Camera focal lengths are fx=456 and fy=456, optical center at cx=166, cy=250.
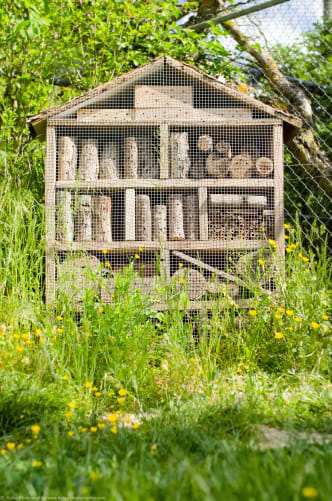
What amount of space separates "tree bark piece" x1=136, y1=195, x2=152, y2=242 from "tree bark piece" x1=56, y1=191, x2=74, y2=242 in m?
0.57

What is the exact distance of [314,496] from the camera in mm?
1287

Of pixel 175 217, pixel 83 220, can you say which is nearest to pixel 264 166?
pixel 175 217

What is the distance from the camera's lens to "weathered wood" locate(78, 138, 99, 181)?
4.00 m

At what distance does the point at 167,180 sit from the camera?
3.92 meters

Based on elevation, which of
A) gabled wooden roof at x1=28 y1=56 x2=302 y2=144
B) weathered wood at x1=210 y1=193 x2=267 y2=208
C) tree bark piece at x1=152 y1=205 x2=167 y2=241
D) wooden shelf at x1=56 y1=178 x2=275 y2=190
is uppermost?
gabled wooden roof at x1=28 y1=56 x2=302 y2=144

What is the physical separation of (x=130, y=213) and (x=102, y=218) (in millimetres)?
252

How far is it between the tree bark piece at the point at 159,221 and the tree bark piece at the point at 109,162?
49 cm

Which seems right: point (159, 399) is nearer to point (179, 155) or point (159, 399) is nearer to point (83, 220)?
point (83, 220)

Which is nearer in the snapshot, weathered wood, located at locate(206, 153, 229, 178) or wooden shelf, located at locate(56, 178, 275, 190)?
wooden shelf, located at locate(56, 178, 275, 190)

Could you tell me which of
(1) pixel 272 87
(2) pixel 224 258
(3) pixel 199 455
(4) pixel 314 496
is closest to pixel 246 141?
(2) pixel 224 258

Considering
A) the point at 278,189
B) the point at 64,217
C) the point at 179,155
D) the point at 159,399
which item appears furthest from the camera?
the point at 179,155

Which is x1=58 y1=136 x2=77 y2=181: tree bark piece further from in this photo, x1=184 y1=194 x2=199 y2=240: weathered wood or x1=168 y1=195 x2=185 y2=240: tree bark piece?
x1=184 y1=194 x2=199 y2=240: weathered wood

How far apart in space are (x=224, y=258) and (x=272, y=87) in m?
2.34

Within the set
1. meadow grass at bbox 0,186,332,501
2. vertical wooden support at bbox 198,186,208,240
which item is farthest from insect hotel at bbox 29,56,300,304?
meadow grass at bbox 0,186,332,501
